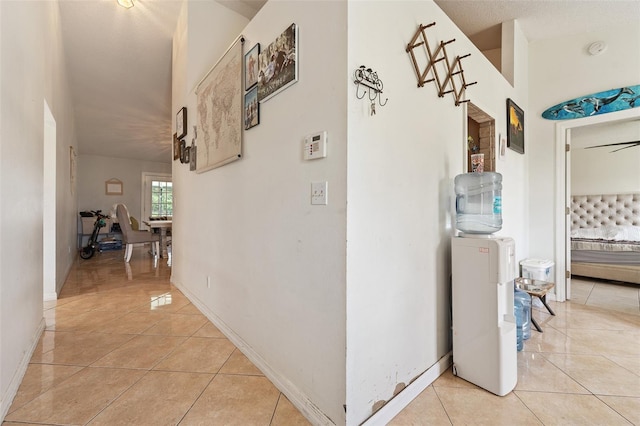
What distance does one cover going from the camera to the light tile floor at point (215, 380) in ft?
4.49

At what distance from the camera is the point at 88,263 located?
5168 millimetres

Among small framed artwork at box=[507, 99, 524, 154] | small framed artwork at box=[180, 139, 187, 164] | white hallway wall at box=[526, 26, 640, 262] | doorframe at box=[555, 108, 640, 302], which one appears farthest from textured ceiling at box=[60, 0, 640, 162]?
doorframe at box=[555, 108, 640, 302]

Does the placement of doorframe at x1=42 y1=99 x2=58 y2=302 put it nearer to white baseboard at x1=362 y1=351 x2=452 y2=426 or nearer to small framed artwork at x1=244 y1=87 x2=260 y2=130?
small framed artwork at x1=244 y1=87 x2=260 y2=130

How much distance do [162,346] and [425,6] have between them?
283 centimetres

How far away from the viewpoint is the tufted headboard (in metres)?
4.51

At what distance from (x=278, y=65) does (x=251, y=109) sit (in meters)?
0.36

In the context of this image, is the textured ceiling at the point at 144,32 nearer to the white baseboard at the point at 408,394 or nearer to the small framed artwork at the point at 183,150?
the small framed artwork at the point at 183,150

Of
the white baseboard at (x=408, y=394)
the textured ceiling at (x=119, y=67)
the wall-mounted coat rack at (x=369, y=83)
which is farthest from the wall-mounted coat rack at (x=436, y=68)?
the textured ceiling at (x=119, y=67)

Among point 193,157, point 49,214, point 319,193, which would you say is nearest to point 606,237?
point 319,193

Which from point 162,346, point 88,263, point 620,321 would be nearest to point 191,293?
point 162,346

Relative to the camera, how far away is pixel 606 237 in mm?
4332

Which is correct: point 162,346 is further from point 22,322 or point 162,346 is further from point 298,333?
point 298,333

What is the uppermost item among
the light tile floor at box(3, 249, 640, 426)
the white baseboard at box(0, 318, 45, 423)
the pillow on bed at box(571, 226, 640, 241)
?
the pillow on bed at box(571, 226, 640, 241)

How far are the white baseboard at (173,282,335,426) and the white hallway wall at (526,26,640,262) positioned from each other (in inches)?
Answer: 129
